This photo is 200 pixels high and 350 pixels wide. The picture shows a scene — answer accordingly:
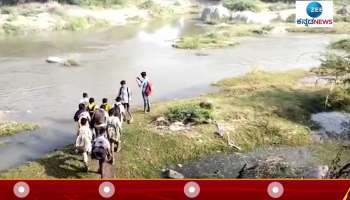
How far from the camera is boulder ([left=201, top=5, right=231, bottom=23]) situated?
58.7m

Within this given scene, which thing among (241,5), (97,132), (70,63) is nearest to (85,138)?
(97,132)

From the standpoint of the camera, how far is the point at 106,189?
3488 mm

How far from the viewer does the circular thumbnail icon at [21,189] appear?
3.49 metres

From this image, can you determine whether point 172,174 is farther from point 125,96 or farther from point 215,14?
point 215,14

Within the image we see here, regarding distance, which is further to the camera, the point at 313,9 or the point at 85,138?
the point at 313,9

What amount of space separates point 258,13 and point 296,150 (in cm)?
4476

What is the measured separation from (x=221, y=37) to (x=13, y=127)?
2957cm

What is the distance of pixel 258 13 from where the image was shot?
59.4 meters

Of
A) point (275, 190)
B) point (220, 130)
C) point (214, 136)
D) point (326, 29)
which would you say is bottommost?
point (214, 136)

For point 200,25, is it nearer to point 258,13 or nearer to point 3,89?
point 258,13

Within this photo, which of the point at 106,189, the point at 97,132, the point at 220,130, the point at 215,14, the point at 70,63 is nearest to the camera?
the point at 106,189

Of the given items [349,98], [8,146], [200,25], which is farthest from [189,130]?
[200,25]

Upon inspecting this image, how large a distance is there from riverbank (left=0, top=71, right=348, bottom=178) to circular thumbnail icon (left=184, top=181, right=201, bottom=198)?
10.1m

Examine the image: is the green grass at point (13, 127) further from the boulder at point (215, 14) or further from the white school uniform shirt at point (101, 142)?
the boulder at point (215, 14)
